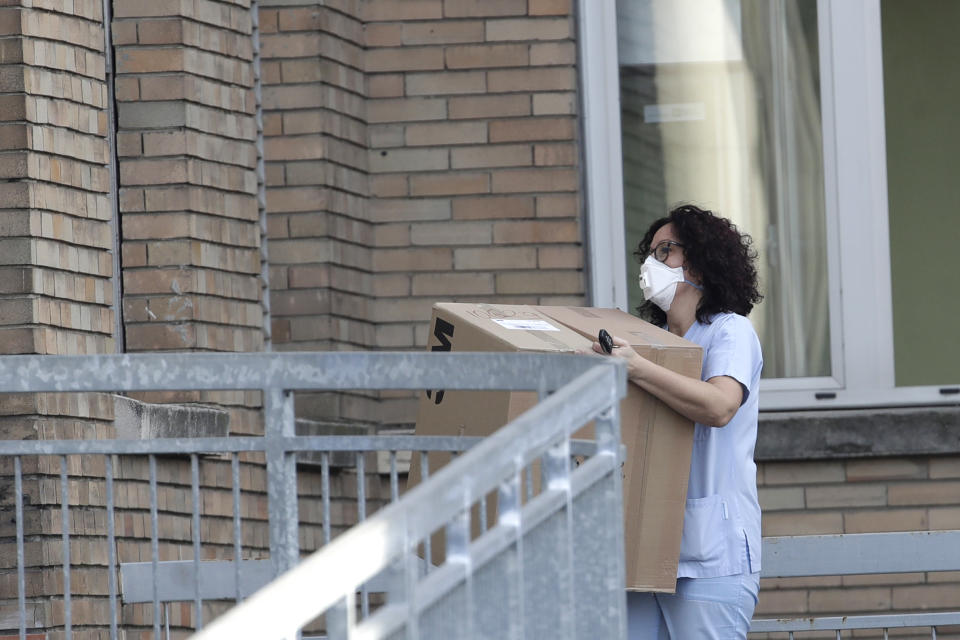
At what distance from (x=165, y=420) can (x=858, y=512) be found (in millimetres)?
2600

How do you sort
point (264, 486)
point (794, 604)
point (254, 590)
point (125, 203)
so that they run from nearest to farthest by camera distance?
point (254, 590), point (125, 203), point (264, 486), point (794, 604)

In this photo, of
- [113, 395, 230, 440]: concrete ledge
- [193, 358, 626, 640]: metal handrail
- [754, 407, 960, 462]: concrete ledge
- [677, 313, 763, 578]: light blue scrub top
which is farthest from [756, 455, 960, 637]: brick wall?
[193, 358, 626, 640]: metal handrail

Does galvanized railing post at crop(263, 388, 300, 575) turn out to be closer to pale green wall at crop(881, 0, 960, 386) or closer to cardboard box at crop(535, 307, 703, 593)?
cardboard box at crop(535, 307, 703, 593)

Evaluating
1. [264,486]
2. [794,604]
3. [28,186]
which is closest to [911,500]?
[794,604]

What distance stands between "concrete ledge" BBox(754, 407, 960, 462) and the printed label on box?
253 centimetres

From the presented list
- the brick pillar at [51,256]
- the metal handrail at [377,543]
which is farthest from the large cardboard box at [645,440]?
the brick pillar at [51,256]

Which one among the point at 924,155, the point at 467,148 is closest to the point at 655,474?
the point at 467,148

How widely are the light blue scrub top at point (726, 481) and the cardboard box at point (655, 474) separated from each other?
0.25 ft

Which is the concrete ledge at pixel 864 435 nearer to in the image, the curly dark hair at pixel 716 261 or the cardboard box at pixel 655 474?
the curly dark hair at pixel 716 261

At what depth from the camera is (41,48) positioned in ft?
14.9

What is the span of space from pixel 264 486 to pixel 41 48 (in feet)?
5.83

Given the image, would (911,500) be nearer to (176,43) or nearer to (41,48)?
(176,43)

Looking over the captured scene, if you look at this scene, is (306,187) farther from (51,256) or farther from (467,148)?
(51,256)

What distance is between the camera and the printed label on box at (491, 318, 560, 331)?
3.47m
